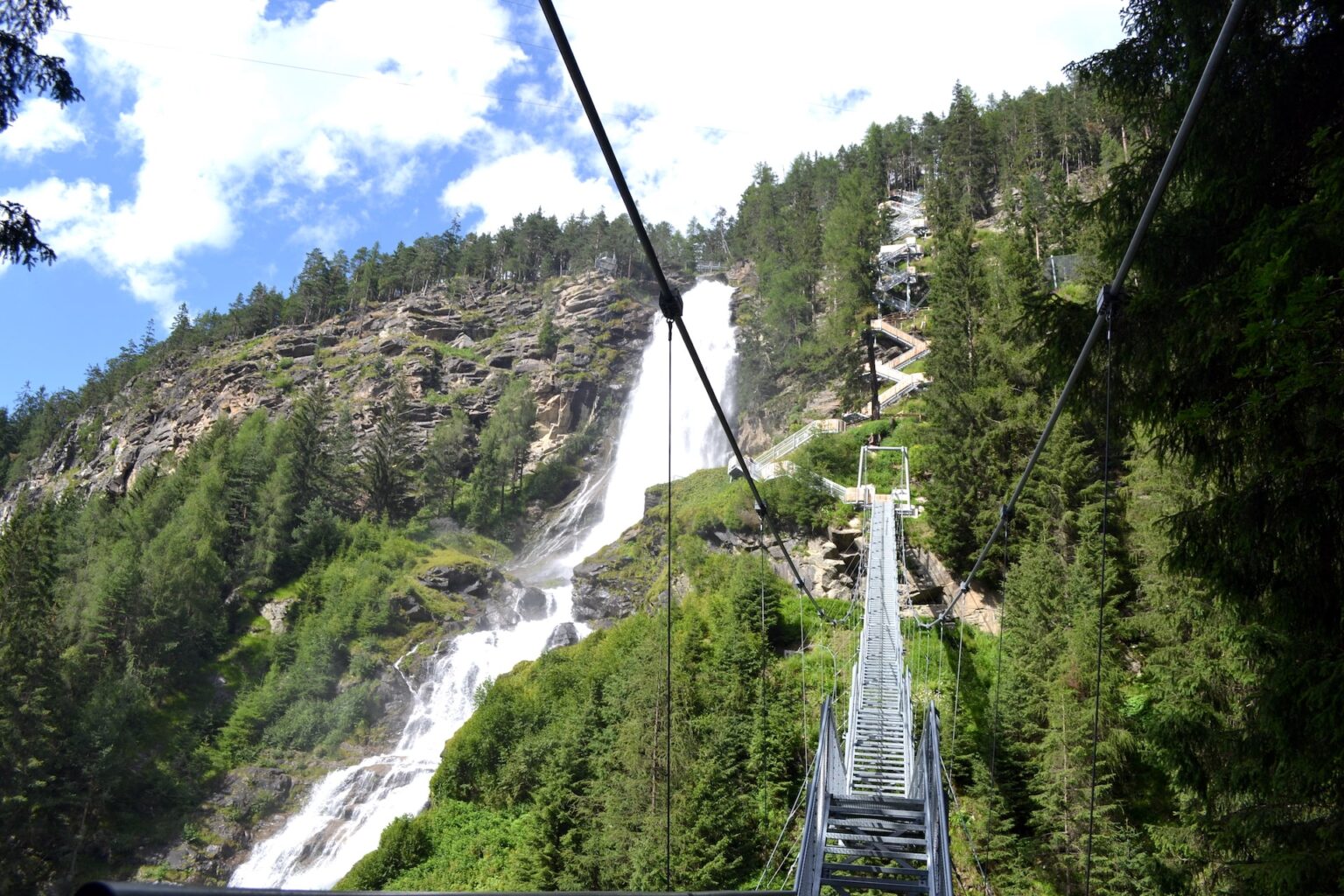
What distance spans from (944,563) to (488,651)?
64.9 feet

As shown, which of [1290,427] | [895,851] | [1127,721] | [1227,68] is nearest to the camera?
[1290,427]

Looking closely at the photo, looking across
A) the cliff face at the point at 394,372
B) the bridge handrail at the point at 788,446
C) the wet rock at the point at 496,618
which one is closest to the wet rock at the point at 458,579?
the wet rock at the point at 496,618

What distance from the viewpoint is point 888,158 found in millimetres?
62281

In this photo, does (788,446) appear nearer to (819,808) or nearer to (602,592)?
(602,592)

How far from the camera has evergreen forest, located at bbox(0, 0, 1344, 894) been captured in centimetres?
453

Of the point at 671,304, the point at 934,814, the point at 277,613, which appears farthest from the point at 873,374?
the point at 277,613

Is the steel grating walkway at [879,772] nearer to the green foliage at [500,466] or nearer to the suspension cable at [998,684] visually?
the suspension cable at [998,684]

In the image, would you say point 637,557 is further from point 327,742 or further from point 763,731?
point 763,731

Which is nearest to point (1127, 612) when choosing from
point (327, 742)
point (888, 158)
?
point (327, 742)

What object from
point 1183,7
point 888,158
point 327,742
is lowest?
point 327,742

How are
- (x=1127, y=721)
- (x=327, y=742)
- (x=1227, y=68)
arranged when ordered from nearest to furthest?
1. (x=1227, y=68)
2. (x=1127, y=721)
3. (x=327, y=742)

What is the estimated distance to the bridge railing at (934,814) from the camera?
5828 millimetres

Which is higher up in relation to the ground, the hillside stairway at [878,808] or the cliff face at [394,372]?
the cliff face at [394,372]

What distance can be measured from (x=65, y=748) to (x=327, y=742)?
26.6ft
